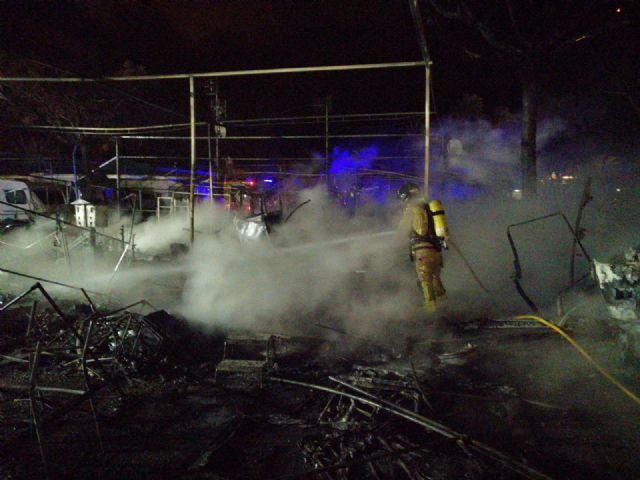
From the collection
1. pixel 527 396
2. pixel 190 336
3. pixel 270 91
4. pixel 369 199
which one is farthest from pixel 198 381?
pixel 270 91

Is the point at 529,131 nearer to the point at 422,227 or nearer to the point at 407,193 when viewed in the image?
the point at 407,193

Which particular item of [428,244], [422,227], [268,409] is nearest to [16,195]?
[268,409]

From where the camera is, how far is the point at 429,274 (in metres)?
6.32

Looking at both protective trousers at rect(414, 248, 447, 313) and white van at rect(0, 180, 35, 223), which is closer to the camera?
protective trousers at rect(414, 248, 447, 313)

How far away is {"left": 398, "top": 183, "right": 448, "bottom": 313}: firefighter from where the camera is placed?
631 centimetres

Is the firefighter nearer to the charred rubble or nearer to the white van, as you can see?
the charred rubble

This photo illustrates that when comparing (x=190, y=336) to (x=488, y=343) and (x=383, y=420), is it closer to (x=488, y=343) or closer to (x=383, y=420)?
(x=383, y=420)

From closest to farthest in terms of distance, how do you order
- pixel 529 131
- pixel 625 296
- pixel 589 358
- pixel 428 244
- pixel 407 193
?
1. pixel 625 296
2. pixel 589 358
3. pixel 428 244
4. pixel 407 193
5. pixel 529 131

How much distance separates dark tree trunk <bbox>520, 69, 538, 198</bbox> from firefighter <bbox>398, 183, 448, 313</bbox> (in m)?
6.29

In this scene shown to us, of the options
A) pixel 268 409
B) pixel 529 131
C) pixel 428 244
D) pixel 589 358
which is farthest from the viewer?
pixel 529 131

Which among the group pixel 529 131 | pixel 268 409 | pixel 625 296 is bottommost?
pixel 268 409

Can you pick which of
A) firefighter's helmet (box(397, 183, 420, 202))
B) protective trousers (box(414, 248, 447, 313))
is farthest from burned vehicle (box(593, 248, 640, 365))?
firefighter's helmet (box(397, 183, 420, 202))

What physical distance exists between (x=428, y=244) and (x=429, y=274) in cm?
49

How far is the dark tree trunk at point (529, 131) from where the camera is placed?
10789 millimetres
